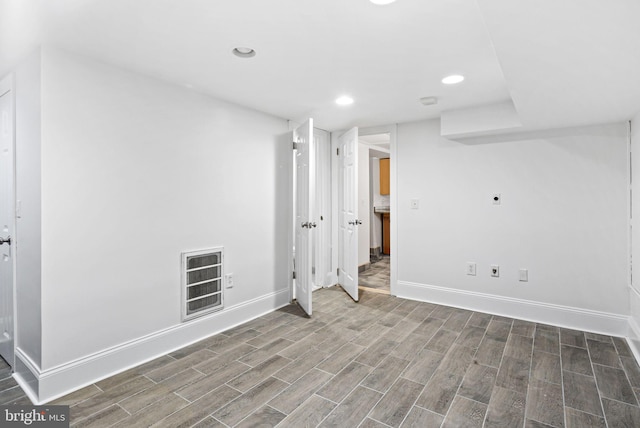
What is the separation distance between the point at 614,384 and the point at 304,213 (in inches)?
111

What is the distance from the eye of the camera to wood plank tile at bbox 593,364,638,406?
2.06 m

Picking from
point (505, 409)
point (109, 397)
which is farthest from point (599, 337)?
point (109, 397)

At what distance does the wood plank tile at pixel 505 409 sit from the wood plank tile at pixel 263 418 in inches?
44.5

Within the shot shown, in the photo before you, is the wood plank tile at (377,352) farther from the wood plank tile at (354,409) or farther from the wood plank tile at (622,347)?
the wood plank tile at (622,347)

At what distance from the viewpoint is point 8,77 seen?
241cm

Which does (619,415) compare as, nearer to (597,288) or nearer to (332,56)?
(597,288)

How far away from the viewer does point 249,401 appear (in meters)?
2.03

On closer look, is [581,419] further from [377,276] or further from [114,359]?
[377,276]

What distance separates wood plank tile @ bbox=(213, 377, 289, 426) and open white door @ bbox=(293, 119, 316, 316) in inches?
49.8

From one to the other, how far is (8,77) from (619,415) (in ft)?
14.7

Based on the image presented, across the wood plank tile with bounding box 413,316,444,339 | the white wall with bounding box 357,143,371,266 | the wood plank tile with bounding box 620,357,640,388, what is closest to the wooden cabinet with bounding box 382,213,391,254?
the white wall with bounding box 357,143,371,266

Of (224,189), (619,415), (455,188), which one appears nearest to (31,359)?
(224,189)

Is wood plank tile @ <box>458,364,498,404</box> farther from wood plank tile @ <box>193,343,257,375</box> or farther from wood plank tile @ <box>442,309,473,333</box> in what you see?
wood plank tile @ <box>193,343,257,375</box>

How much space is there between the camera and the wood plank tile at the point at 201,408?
183 cm
